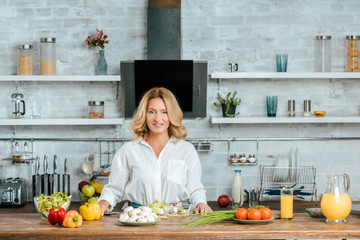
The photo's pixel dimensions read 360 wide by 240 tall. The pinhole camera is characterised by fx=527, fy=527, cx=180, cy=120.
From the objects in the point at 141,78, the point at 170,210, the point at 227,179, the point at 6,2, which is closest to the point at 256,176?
the point at 227,179

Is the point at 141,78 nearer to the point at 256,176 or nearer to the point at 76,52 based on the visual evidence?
the point at 76,52

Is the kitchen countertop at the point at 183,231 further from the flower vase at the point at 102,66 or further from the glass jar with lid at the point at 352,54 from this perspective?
the glass jar with lid at the point at 352,54

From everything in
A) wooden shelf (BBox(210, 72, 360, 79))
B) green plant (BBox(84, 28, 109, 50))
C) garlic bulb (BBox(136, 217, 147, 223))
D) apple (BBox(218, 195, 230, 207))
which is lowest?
apple (BBox(218, 195, 230, 207))

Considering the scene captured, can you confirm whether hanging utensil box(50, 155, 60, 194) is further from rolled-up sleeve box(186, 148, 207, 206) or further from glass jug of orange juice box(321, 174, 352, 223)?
glass jug of orange juice box(321, 174, 352, 223)

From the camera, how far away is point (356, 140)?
16.5 ft

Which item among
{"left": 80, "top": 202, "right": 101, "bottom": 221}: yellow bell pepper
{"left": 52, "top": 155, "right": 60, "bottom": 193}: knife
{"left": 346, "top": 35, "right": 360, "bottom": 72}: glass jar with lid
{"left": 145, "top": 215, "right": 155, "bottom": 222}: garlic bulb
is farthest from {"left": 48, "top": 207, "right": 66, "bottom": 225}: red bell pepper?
{"left": 346, "top": 35, "right": 360, "bottom": 72}: glass jar with lid

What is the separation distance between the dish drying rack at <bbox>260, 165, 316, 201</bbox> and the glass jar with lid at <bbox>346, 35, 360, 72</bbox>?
1.00 m

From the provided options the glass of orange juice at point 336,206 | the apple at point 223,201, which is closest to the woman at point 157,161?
the glass of orange juice at point 336,206

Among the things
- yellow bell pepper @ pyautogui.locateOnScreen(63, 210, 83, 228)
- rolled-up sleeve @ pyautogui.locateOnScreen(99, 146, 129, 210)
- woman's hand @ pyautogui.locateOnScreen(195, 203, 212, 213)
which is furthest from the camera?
rolled-up sleeve @ pyautogui.locateOnScreen(99, 146, 129, 210)

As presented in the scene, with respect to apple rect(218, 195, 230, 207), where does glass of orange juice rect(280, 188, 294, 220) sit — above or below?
above

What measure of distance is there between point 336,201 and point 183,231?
0.82 metres

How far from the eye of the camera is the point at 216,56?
4.95m

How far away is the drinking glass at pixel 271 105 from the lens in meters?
4.77

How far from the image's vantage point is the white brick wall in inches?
195
